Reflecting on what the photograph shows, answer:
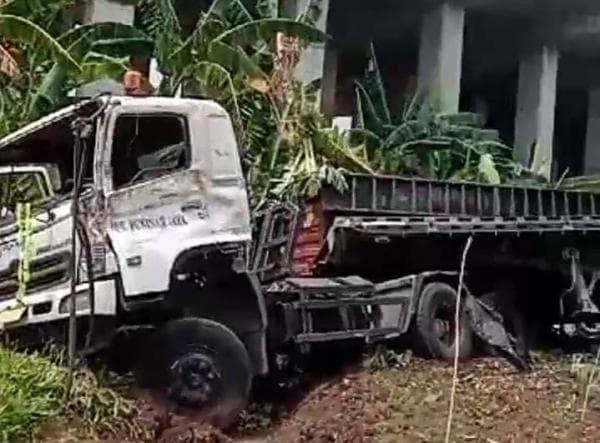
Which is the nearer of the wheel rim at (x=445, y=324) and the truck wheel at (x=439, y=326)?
the truck wheel at (x=439, y=326)

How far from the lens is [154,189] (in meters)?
8.52

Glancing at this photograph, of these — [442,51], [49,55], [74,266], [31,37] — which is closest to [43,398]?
[74,266]

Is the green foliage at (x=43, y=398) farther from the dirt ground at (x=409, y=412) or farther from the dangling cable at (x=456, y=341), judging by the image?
the dangling cable at (x=456, y=341)

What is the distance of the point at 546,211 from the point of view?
43.3 feet

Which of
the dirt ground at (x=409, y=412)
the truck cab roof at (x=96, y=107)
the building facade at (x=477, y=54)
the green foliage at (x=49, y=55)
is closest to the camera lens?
the dirt ground at (x=409, y=412)

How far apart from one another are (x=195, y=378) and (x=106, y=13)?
9.88 meters

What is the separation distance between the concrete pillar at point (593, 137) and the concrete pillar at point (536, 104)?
306cm

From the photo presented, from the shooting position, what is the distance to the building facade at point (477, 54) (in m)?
24.0

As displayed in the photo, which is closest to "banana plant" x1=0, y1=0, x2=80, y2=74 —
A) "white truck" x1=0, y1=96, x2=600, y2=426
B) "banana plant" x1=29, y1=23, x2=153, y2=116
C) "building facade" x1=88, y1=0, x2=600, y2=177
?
"banana plant" x1=29, y1=23, x2=153, y2=116

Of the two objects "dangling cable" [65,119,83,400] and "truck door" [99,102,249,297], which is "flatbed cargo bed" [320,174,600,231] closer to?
"truck door" [99,102,249,297]

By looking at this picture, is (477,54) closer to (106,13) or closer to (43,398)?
(106,13)

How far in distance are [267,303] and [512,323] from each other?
155 inches

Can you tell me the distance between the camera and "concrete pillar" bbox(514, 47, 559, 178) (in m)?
26.2

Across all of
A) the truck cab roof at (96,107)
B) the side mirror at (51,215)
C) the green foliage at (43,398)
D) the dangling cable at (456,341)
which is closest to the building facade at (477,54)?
the dangling cable at (456,341)
